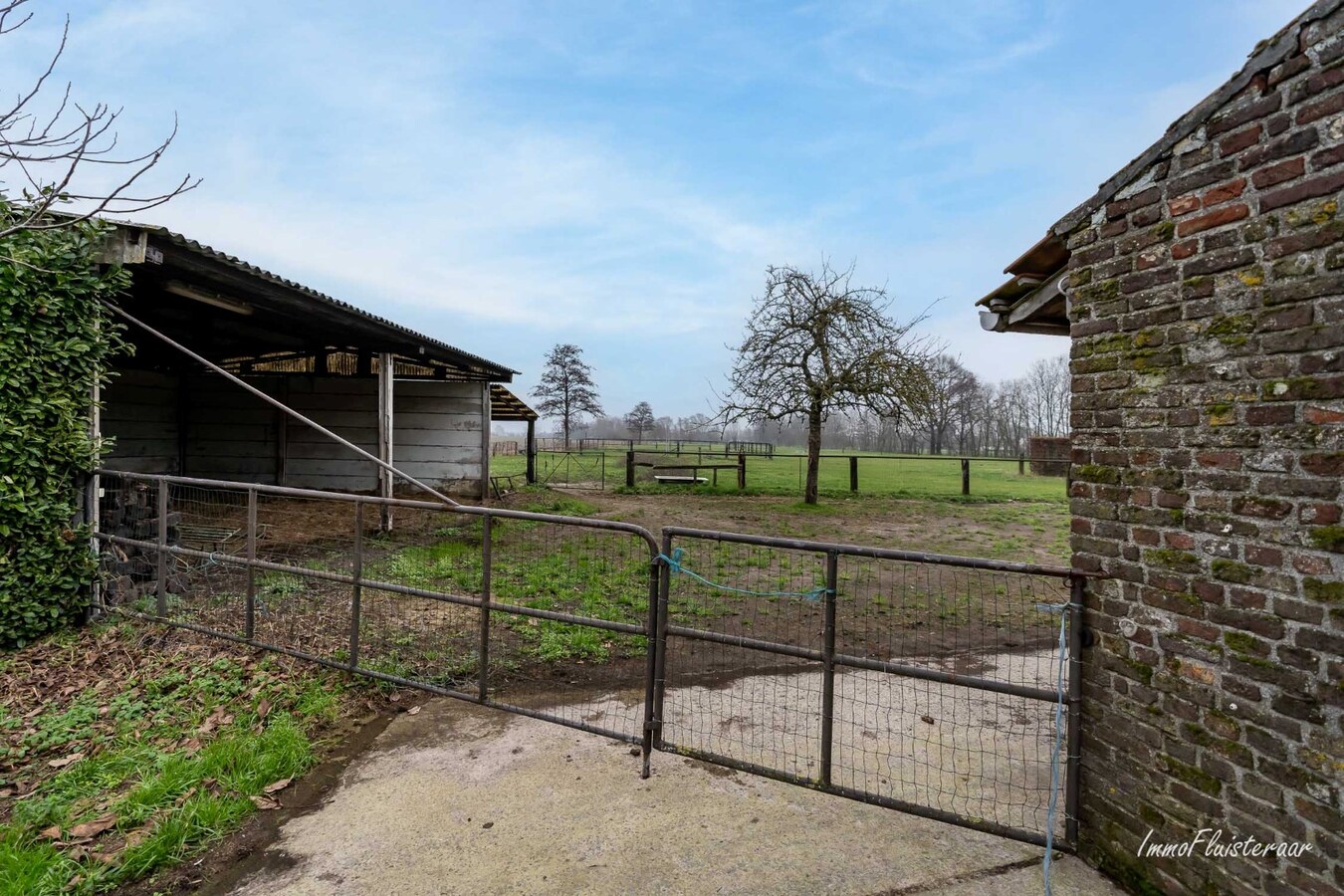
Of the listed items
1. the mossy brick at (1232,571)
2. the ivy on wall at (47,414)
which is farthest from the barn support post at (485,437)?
the mossy brick at (1232,571)

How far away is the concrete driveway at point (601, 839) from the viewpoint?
2.25m

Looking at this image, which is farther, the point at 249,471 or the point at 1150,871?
the point at 249,471

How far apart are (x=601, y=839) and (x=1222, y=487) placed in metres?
2.61

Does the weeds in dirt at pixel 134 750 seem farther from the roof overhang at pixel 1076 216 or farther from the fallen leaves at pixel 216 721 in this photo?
the roof overhang at pixel 1076 216

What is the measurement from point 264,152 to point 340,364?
5.34 meters

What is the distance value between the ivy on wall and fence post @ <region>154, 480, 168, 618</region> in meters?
0.76

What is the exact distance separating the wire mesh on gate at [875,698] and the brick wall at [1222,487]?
32cm

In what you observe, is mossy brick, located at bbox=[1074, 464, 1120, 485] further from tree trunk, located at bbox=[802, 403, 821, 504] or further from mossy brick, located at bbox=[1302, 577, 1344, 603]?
tree trunk, located at bbox=[802, 403, 821, 504]

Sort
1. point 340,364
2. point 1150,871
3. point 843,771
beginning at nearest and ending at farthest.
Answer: point 1150,871 → point 843,771 → point 340,364

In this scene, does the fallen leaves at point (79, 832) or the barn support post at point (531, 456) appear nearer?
the fallen leaves at point (79, 832)

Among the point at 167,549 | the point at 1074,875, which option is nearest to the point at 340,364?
the point at 167,549

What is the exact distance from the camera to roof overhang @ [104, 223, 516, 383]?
4.95 m

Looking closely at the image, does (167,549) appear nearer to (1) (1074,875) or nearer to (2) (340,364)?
(1) (1074,875)

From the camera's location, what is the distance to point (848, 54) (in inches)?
313
